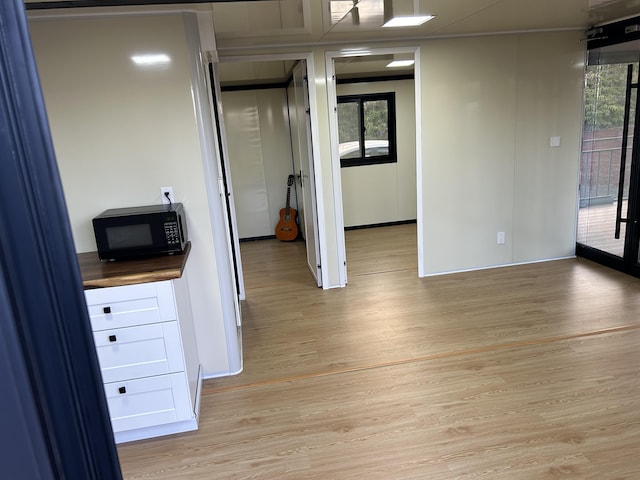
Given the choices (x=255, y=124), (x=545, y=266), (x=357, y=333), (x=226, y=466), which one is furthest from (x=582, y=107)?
(x=226, y=466)

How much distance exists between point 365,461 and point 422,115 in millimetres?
3150

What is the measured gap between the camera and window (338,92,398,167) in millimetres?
6551

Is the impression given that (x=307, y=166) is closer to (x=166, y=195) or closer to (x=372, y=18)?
→ (x=372, y=18)

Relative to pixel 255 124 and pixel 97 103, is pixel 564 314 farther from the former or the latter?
pixel 255 124

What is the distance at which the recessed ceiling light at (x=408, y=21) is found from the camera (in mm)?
3182

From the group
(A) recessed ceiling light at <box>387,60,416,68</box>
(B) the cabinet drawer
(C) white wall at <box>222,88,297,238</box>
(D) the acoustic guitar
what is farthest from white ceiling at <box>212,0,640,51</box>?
(D) the acoustic guitar

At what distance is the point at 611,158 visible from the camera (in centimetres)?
433

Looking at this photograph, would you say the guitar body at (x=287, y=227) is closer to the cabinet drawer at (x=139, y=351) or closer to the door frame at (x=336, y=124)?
the door frame at (x=336, y=124)

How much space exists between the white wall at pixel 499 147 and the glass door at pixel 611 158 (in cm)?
12

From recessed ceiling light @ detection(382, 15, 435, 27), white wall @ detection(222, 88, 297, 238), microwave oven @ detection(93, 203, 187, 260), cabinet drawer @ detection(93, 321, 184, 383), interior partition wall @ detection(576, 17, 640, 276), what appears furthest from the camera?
white wall @ detection(222, 88, 297, 238)

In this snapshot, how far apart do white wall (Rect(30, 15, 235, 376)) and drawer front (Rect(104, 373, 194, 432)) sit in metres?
0.68

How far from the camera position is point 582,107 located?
4422 mm

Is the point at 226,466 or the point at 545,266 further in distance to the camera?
the point at 545,266

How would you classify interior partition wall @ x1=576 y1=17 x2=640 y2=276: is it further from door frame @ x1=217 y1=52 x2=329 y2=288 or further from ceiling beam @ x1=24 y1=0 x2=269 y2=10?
ceiling beam @ x1=24 y1=0 x2=269 y2=10
